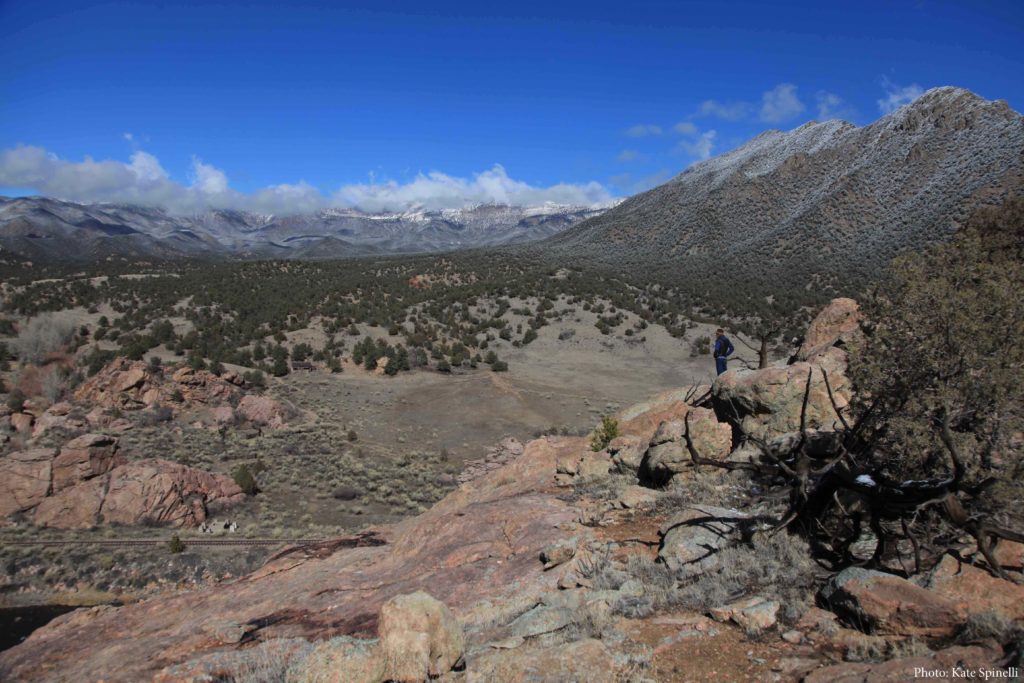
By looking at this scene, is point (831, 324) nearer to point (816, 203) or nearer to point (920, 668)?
point (920, 668)

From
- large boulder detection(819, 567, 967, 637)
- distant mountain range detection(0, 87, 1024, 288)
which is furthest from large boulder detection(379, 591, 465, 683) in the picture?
distant mountain range detection(0, 87, 1024, 288)

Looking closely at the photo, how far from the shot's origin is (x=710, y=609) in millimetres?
4645

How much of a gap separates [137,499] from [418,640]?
14293 mm

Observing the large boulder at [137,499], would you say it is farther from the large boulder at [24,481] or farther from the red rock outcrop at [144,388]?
the red rock outcrop at [144,388]

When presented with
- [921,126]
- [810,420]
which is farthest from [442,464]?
[921,126]

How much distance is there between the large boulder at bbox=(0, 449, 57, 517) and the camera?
1469 centimetres

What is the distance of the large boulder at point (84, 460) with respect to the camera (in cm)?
1542

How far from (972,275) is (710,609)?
562cm

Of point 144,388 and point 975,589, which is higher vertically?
point 975,589

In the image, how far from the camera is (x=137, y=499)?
14.9 meters

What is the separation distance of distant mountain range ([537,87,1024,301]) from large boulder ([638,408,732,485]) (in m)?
37.5

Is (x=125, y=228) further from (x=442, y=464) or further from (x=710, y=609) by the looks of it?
(x=710, y=609)

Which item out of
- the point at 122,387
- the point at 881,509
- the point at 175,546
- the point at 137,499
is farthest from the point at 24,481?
the point at 881,509

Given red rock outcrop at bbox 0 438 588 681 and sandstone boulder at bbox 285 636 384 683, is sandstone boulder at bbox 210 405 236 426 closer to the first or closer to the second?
red rock outcrop at bbox 0 438 588 681
